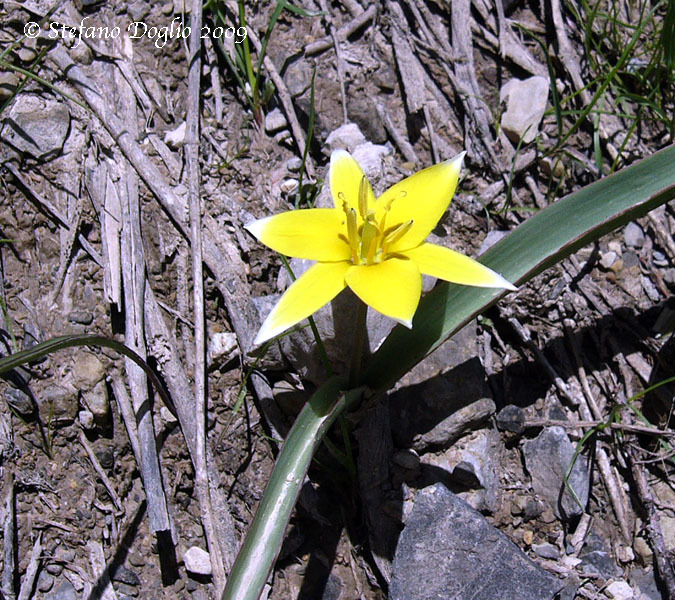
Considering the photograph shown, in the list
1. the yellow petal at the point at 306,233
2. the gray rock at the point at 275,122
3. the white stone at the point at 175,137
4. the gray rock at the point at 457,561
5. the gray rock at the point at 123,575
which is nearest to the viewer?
the yellow petal at the point at 306,233

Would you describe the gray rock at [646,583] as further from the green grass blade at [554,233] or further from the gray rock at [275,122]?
the gray rock at [275,122]

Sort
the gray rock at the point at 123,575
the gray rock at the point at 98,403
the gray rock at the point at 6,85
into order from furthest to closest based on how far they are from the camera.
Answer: the gray rock at the point at 6,85 < the gray rock at the point at 98,403 < the gray rock at the point at 123,575

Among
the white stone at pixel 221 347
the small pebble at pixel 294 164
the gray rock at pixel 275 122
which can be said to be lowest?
the white stone at pixel 221 347

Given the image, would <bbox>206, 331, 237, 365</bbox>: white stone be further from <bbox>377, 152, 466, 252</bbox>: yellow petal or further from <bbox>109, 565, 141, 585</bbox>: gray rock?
<bbox>377, 152, 466, 252</bbox>: yellow petal

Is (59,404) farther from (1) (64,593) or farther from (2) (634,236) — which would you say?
(2) (634,236)

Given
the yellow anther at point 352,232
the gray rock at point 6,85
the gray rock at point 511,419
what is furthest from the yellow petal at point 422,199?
the gray rock at point 6,85

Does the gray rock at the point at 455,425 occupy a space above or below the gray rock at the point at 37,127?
below

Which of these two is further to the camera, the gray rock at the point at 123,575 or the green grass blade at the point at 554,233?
the gray rock at the point at 123,575

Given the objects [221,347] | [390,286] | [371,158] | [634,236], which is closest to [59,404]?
[221,347]
